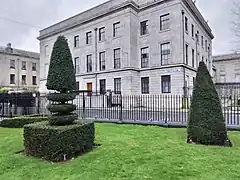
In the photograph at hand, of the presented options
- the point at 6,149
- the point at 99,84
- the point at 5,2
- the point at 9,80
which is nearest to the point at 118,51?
the point at 99,84

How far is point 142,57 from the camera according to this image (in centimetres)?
2725

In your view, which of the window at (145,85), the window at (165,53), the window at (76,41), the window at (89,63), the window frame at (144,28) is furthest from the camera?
the window at (76,41)

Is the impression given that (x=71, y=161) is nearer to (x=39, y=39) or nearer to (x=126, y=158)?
(x=126, y=158)

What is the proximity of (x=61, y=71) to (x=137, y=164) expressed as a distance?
139 inches

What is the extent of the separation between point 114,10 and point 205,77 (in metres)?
22.6

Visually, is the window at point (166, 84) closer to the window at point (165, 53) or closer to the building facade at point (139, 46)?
the building facade at point (139, 46)

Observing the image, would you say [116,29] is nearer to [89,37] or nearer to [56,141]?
[89,37]

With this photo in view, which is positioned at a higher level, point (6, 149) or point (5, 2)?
point (5, 2)

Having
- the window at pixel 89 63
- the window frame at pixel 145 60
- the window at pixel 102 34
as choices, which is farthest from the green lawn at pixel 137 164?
the window at pixel 89 63

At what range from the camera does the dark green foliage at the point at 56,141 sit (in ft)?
18.9

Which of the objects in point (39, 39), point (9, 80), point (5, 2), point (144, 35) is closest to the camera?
point (5, 2)

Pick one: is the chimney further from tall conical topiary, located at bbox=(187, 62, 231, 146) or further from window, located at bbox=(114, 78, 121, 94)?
tall conical topiary, located at bbox=(187, 62, 231, 146)

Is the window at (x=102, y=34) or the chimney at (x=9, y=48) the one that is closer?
the window at (x=102, y=34)

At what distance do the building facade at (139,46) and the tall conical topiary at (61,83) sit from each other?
55.5ft
